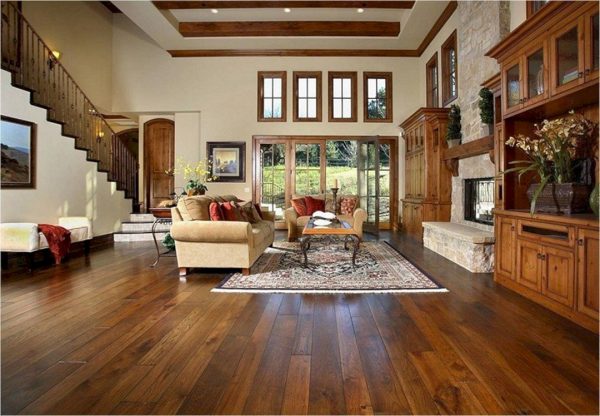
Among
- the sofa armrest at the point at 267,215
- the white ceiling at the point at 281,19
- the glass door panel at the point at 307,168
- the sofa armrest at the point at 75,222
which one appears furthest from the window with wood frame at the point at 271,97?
the sofa armrest at the point at 75,222

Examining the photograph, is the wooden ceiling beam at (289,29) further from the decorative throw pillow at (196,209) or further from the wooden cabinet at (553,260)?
the wooden cabinet at (553,260)

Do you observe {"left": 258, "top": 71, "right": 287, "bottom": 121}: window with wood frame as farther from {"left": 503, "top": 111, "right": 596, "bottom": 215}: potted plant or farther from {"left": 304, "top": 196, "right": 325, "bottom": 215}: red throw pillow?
{"left": 503, "top": 111, "right": 596, "bottom": 215}: potted plant

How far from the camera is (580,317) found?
99.6 inches

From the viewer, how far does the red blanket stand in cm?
471

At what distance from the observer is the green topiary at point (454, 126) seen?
19.6 ft

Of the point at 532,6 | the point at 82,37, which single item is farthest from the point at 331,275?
the point at 82,37

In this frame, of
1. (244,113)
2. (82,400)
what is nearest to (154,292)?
(82,400)

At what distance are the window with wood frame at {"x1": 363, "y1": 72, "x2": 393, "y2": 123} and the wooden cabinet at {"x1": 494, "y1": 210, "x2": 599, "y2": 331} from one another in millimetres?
5574

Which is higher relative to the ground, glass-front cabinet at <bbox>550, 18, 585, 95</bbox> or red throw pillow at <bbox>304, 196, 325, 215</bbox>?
glass-front cabinet at <bbox>550, 18, 585, 95</bbox>

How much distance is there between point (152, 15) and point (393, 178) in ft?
20.7

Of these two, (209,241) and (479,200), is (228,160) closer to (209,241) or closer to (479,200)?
(209,241)

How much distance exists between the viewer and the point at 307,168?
29.0 feet

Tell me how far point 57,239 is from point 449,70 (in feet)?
24.1

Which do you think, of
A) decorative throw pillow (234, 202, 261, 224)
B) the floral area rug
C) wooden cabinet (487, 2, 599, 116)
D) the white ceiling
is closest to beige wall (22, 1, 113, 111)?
the white ceiling
